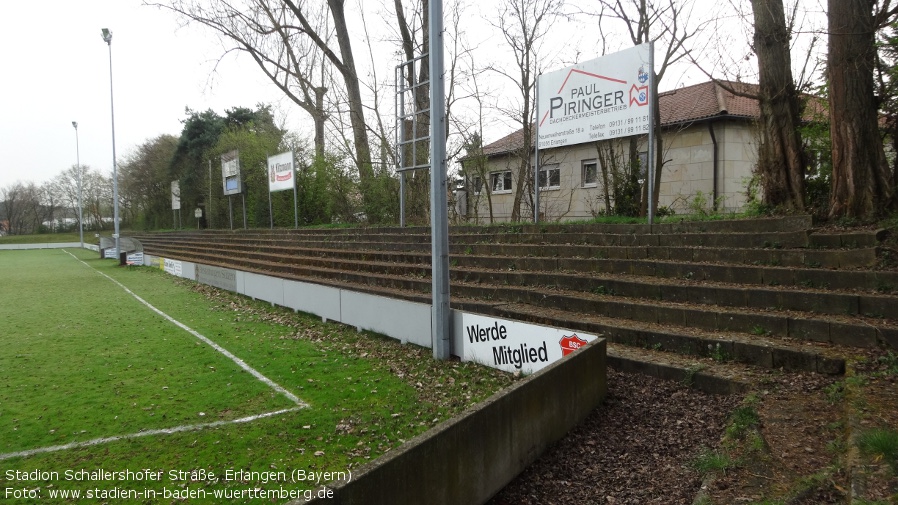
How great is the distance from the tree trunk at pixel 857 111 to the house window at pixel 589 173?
14469 millimetres

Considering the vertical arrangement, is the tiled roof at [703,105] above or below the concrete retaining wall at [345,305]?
above

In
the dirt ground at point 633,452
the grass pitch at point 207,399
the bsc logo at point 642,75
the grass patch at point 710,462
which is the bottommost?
the grass pitch at point 207,399

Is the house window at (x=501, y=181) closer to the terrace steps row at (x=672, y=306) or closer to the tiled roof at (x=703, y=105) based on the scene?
the tiled roof at (x=703, y=105)

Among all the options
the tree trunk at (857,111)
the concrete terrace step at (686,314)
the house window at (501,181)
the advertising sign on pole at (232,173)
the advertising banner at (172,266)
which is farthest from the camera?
the advertising sign on pole at (232,173)

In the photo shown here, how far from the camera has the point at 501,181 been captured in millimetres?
26188

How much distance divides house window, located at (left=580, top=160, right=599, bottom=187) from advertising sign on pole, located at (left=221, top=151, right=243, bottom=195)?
17597 mm

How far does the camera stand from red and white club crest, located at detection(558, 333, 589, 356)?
19.7 ft

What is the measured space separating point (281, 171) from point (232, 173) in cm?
720

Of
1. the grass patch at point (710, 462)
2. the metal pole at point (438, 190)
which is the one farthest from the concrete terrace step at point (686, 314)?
the grass patch at point (710, 462)

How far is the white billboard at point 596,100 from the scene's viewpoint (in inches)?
388

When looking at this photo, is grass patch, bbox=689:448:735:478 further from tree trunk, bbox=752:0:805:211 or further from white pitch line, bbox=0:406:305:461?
tree trunk, bbox=752:0:805:211

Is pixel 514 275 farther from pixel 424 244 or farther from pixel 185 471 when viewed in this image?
pixel 185 471

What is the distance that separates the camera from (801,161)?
8.44 metres

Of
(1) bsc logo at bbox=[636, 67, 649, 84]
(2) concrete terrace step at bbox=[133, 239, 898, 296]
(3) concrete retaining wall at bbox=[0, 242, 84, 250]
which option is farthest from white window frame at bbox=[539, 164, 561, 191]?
(3) concrete retaining wall at bbox=[0, 242, 84, 250]
